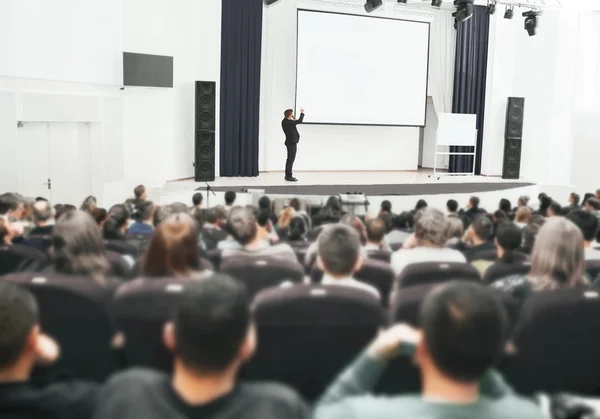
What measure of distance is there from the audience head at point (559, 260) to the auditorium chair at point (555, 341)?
44 cm

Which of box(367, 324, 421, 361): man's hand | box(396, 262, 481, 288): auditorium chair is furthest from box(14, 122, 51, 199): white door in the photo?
box(367, 324, 421, 361): man's hand

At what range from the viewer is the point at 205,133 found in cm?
1180

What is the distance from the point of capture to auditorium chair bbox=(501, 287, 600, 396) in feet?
7.72

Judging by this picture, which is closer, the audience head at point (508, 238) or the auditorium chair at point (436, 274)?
the auditorium chair at point (436, 274)

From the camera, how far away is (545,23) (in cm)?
1366

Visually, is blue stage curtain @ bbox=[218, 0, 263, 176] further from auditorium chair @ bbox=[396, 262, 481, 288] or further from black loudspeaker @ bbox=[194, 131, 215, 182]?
auditorium chair @ bbox=[396, 262, 481, 288]

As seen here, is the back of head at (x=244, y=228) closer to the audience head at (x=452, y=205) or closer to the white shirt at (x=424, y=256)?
the white shirt at (x=424, y=256)

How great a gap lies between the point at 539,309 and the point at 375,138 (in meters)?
12.7

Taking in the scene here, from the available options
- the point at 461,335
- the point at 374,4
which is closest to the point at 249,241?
the point at 461,335

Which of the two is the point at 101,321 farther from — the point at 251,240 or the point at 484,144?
the point at 484,144

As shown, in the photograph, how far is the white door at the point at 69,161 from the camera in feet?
30.3

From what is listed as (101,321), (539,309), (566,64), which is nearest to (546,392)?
(539,309)

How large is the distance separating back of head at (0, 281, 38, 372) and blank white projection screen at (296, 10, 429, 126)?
12.0 metres

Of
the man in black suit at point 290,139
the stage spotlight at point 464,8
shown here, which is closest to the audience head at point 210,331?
the man in black suit at point 290,139
